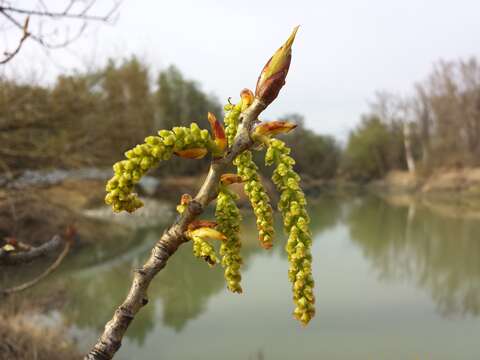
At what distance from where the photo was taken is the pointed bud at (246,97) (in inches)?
26.4

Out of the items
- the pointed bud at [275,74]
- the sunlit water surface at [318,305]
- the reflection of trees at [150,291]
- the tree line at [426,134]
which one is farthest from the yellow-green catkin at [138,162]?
the tree line at [426,134]

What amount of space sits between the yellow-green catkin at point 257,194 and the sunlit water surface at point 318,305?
4.48 m

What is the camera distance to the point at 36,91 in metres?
7.63

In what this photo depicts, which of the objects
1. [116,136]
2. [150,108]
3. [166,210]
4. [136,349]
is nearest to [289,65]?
[136,349]

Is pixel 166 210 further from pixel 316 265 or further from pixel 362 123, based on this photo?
pixel 362 123

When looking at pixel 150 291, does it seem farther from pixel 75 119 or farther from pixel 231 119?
pixel 231 119

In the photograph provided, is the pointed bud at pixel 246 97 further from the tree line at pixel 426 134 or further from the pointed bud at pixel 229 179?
the tree line at pixel 426 134

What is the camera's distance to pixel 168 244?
2.07 feet

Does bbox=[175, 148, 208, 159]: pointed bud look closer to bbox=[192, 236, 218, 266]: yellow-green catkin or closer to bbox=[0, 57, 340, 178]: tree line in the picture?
bbox=[192, 236, 218, 266]: yellow-green catkin

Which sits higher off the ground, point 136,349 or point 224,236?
point 224,236

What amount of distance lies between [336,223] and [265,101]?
565 inches

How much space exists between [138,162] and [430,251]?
34.2 ft

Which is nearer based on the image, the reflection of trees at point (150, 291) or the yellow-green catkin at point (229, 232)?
the yellow-green catkin at point (229, 232)

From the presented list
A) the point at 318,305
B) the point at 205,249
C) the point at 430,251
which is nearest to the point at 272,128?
the point at 205,249
